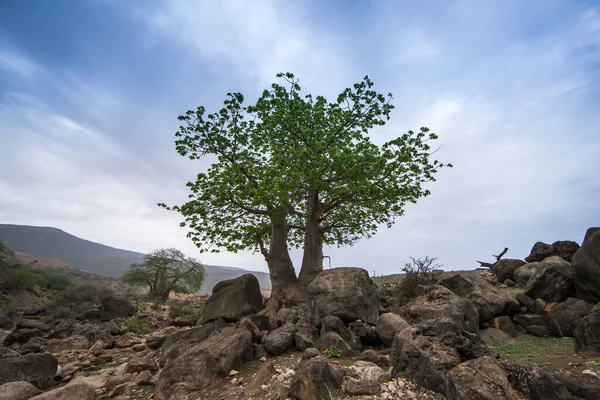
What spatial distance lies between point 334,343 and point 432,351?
112 inches

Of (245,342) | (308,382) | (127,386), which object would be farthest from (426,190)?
(127,386)

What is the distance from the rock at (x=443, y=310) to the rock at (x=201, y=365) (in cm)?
502

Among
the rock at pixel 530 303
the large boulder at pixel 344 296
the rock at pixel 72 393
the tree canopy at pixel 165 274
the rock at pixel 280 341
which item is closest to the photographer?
the rock at pixel 72 393

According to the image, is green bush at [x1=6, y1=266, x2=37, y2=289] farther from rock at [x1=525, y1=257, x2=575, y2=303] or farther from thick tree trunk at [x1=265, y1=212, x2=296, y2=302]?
rock at [x1=525, y1=257, x2=575, y2=303]

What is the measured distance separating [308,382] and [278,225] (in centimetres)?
1220

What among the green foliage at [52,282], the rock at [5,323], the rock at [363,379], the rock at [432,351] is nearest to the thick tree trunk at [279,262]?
the rock at [363,379]

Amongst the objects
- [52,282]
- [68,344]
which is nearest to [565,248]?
[68,344]

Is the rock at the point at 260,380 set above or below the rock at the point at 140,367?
above

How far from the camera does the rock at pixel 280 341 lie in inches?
364

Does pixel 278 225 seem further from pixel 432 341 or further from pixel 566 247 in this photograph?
pixel 566 247

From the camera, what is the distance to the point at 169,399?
7.00 m

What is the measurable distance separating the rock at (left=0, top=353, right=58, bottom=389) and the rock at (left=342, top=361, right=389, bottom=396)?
8.21m

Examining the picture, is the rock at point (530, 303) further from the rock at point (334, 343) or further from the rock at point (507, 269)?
the rock at point (334, 343)

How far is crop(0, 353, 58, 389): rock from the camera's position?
8.98 m
